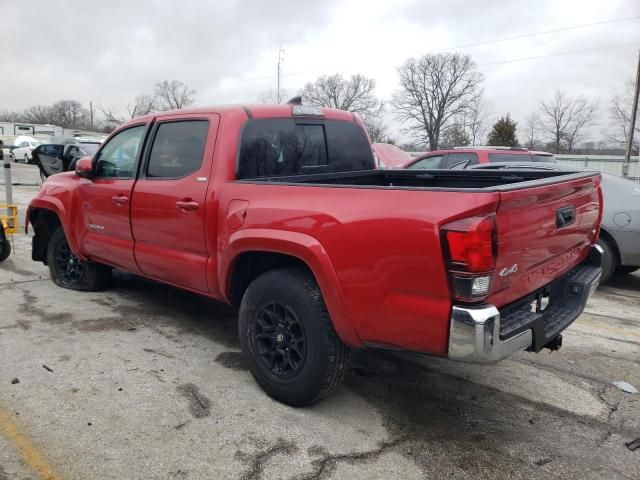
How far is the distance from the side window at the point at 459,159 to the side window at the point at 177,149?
649 centimetres

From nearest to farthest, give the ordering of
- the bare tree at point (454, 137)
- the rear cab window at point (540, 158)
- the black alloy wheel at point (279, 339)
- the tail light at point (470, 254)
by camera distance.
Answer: the tail light at point (470, 254), the black alloy wheel at point (279, 339), the rear cab window at point (540, 158), the bare tree at point (454, 137)

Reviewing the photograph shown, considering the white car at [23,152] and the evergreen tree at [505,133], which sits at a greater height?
the evergreen tree at [505,133]

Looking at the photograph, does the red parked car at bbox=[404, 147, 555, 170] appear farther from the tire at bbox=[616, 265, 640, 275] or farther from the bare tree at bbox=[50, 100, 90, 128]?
the bare tree at bbox=[50, 100, 90, 128]

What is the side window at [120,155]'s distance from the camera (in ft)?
15.5

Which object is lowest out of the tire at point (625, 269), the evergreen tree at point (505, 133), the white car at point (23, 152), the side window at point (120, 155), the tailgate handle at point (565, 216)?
the tire at point (625, 269)

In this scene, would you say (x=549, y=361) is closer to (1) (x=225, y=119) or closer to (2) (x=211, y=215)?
(2) (x=211, y=215)

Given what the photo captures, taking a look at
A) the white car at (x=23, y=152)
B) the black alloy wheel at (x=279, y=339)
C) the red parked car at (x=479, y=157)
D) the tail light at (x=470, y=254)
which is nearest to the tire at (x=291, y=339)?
the black alloy wheel at (x=279, y=339)

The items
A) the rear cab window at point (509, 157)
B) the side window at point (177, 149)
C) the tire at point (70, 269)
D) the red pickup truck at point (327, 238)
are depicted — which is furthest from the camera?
the rear cab window at point (509, 157)

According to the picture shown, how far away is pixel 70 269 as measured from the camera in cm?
595

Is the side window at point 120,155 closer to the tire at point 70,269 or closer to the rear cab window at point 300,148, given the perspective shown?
the tire at point 70,269

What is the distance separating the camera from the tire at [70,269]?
18.9ft

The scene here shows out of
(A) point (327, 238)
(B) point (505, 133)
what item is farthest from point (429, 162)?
(B) point (505, 133)

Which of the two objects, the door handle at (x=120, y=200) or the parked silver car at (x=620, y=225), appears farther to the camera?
the parked silver car at (x=620, y=225)

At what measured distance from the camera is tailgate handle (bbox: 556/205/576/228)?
3.07m
